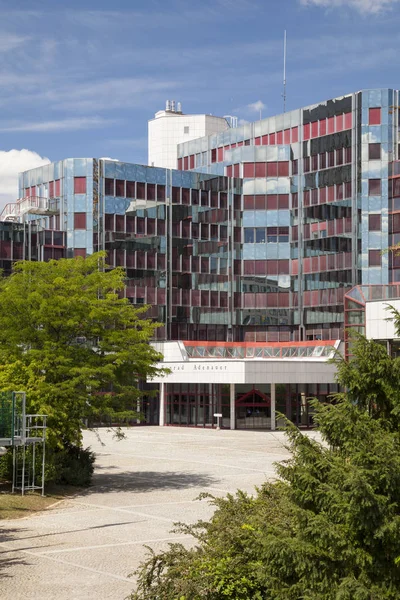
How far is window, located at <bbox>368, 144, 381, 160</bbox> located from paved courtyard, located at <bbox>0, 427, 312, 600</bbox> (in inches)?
1559

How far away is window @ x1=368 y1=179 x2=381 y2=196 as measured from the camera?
303ft

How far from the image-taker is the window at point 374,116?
9244cm

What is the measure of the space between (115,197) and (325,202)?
20.3m

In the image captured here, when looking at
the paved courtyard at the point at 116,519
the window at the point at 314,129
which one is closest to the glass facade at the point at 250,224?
the window at the point at 314,129

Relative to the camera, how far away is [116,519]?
108ft

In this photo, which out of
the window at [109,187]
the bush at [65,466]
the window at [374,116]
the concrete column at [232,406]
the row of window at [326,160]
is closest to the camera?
the bush at [65,466]

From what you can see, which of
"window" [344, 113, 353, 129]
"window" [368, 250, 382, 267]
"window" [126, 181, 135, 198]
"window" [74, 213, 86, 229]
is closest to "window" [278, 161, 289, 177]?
"window" [344, 113, 353, 129]

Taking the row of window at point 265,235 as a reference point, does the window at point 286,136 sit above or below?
above

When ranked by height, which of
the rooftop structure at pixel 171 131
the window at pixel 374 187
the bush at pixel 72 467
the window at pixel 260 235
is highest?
the rooftop structure at pixel 171 131

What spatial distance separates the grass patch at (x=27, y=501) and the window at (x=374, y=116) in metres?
60.6

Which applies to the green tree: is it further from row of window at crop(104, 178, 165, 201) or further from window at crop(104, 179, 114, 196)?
row of window at crop(104, 178, 165, 201)

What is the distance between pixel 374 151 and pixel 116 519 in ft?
215

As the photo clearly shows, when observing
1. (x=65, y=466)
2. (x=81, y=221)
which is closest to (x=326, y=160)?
(x=81, y=221)

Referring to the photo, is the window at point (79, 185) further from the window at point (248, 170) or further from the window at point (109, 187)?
the window at point (248, 170)
